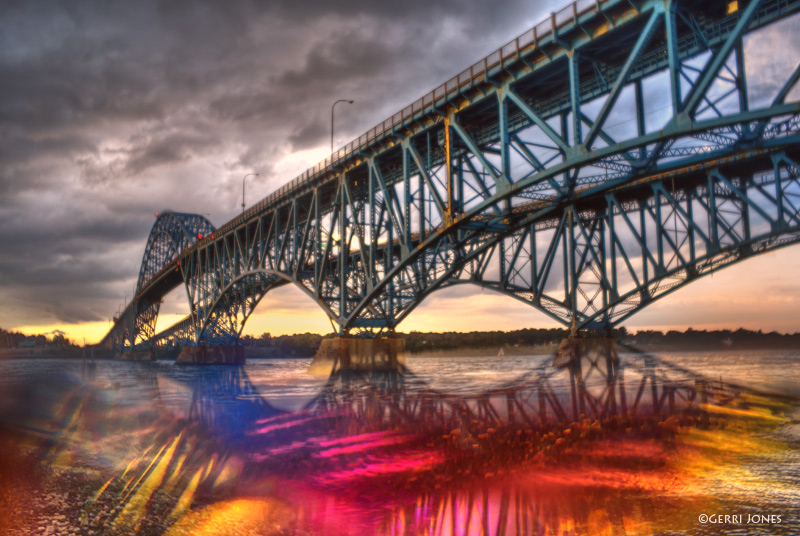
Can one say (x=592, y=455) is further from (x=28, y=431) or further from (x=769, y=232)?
(x=769, y=232)

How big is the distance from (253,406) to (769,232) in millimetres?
30093

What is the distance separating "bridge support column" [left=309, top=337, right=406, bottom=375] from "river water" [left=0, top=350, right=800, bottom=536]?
20.7 metres

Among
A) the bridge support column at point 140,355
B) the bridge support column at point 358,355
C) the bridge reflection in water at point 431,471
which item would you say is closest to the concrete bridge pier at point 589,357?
the bridge support column at point 358,355

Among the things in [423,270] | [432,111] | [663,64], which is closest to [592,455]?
[663,64]

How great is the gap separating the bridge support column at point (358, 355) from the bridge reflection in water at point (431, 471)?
21.2 m

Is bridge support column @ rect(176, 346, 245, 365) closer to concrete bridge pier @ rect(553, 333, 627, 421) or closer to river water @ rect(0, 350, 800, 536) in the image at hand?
concrete bridge pier @ rect(553, 333, 627, 421)

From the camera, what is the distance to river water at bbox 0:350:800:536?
7844mm

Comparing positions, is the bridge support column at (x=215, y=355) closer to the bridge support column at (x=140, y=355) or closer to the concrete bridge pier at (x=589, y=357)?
the bridge support column at (x=140, y=355)

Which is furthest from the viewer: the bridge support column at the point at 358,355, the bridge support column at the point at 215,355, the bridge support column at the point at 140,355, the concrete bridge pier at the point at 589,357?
the bridge support column at the point at 140,355

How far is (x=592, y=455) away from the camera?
37.8 ft

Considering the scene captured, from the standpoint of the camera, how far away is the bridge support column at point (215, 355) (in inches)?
3233

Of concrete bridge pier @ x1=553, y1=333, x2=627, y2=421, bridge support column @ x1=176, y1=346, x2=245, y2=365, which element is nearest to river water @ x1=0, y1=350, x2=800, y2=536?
concrete bridge pier @ x1=553, y1=333, x2=627, y2=421

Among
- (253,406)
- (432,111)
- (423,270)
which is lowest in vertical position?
(253,406)

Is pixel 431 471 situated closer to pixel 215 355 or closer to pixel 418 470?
pixel 418 470
